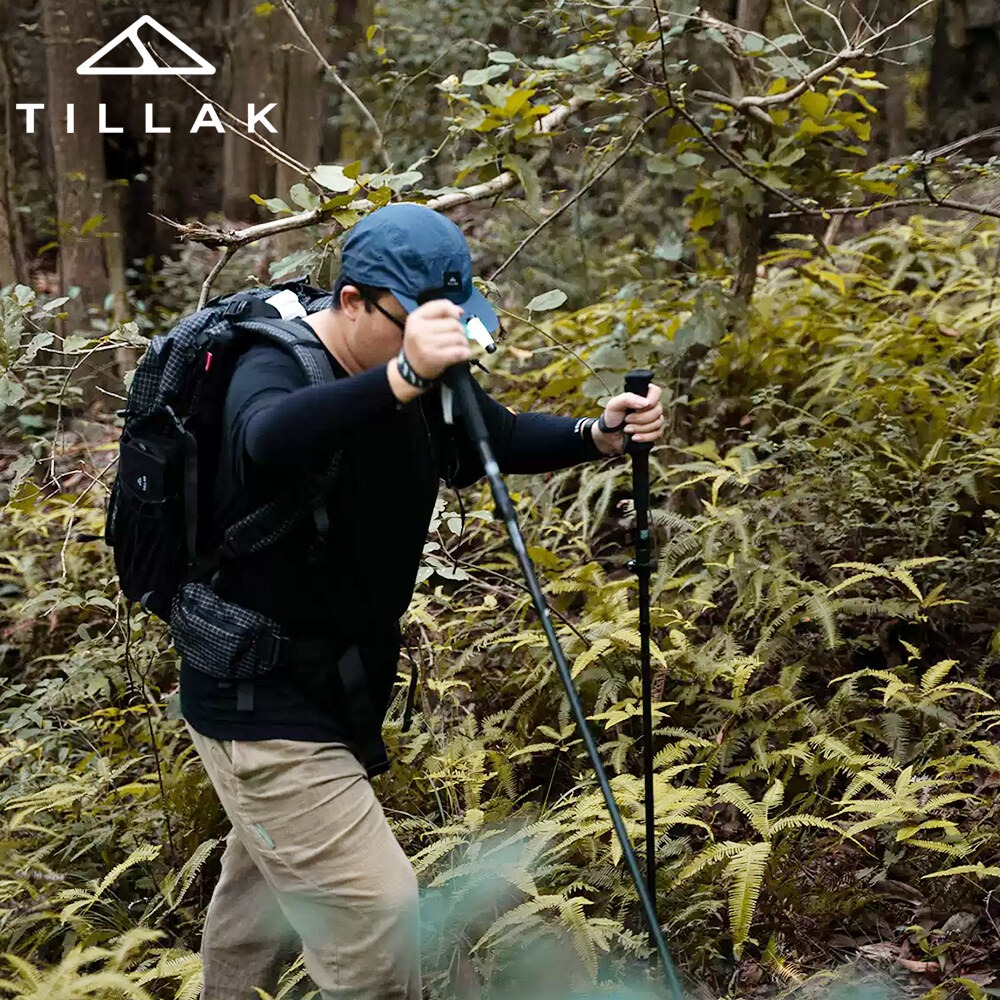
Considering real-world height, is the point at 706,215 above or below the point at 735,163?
below

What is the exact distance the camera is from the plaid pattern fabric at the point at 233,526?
2799mm

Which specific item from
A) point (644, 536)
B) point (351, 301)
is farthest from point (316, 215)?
point (644, 536)

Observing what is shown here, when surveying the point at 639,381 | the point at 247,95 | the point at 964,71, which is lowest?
the point at 639,381

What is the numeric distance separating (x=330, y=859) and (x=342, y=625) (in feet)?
2.08

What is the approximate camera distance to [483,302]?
2.97 metres

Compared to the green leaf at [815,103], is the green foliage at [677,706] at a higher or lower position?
lower

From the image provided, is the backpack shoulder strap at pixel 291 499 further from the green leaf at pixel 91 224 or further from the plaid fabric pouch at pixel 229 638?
the green leaf at pixel 91 224

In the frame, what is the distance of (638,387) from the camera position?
315cm

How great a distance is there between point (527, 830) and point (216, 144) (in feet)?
50.2

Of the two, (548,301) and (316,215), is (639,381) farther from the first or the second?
(316,215)

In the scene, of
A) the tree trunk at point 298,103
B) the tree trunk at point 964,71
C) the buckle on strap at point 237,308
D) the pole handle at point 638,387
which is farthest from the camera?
the tree trunk at point 964,71

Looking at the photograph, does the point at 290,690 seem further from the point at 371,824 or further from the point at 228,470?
the point at 228,470

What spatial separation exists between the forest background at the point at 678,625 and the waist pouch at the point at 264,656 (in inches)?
34.8

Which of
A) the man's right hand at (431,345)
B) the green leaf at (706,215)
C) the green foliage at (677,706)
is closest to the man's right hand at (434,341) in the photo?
the man's right hand at (431,345)
